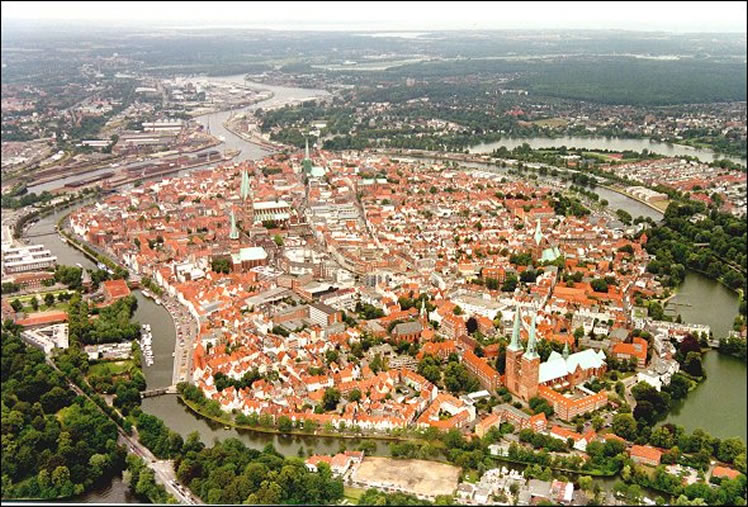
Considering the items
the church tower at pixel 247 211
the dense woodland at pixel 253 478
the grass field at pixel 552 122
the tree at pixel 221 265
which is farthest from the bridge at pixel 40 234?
the grass field at pixel 552 122

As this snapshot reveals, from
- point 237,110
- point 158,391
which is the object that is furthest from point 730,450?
point 237,110

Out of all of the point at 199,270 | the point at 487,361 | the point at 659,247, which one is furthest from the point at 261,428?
the point at 659,247

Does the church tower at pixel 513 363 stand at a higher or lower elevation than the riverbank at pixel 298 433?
higher

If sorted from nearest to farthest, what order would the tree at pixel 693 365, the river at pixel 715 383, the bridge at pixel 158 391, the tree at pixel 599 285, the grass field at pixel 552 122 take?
1. the river at pixel 715 383
2. the bridge at pixel 158 391
3. the tree at pixel 693 365
4. the tree at pixel 599 285
5. the grass field at pixel 552 122

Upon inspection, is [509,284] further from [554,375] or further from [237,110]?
[237,110]

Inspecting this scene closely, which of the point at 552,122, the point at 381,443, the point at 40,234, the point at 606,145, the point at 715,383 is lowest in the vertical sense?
the point at 40,234

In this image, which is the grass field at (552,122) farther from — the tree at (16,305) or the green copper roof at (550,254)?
the tree at (16,305)

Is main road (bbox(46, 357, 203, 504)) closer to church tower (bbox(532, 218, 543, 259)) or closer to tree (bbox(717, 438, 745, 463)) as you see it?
tree (bbox(717, 438, 745, 463))

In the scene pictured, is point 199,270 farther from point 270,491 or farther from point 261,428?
point 270,491
